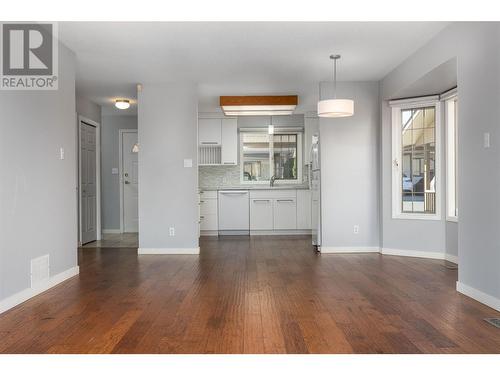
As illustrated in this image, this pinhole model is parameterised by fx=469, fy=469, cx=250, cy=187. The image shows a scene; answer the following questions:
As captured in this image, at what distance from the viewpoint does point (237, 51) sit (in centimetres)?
498

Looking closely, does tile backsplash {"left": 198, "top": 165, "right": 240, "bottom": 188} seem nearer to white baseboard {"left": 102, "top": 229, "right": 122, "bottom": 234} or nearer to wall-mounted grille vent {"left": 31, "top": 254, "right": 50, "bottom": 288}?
white baseboard {"left": 102, "top": 229, "right": 122, "bottom": 234}

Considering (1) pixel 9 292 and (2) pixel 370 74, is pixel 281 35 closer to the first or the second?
(2) pixel 370 74

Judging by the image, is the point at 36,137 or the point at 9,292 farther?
the point at 36,137

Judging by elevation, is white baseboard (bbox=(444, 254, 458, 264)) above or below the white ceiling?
below

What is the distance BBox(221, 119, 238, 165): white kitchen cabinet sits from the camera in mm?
9059

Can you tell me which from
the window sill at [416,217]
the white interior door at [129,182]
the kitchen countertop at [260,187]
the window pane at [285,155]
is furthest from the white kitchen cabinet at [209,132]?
the window sill at [416,217]

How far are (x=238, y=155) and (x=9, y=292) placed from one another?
6.33 meters

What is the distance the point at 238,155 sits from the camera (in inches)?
374

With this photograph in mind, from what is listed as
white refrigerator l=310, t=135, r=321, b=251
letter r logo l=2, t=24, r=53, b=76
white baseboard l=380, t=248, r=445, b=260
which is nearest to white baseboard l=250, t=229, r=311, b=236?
white refrigerator l=310, t=135, r=321, b=251

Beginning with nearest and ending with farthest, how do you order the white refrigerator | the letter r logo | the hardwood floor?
the hardwood floor < the letter r logo < the white refrigerator

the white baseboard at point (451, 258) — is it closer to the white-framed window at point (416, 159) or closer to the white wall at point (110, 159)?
the white-framed window at point (416, 159)

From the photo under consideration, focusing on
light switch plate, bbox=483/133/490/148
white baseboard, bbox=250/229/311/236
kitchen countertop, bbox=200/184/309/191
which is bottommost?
white baseboard, bbox=250/229/311/236

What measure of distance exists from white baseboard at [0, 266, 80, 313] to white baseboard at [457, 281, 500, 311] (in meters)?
3.58
